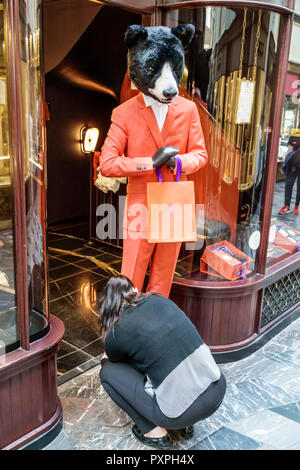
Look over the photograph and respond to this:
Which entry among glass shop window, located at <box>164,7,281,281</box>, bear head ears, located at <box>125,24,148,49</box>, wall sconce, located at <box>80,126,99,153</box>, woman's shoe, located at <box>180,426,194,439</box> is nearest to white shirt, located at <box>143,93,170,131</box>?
bear head ears, located at <box>125,24,148,49</box>

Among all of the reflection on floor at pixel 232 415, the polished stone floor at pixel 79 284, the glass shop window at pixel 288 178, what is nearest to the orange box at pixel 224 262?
the polished stone floor at pixel 79 284

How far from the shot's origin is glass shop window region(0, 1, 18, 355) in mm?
1890

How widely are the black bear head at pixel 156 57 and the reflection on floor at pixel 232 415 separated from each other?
1.73 m

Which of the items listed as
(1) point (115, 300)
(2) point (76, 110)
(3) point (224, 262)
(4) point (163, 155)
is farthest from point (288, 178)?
(2) point (76, 110)

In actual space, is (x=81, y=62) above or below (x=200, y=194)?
above

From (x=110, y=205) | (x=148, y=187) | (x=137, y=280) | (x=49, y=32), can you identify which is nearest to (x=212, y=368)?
(x=137, y=280)

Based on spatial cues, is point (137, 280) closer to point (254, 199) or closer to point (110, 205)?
point (254, 199)

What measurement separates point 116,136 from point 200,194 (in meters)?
0.86

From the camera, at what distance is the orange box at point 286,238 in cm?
377

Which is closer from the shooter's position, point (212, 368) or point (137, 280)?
point (212, 368)

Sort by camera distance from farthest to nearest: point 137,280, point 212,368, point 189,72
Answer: point 189,72 < point 137,280 < point 212,368

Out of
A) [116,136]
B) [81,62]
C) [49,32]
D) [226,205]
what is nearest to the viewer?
[116,136]

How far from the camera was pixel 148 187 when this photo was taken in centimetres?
244
